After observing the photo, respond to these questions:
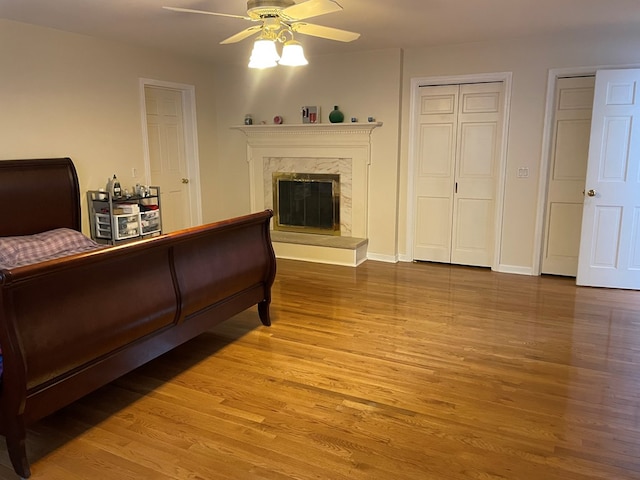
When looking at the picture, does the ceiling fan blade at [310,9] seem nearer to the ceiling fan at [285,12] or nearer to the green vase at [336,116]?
the ceiling fan at [285,12]

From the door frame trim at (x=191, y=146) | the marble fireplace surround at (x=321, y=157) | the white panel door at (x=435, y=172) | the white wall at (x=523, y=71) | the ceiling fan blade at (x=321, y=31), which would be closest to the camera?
the ceiling fan blade at (x=321, y=31)

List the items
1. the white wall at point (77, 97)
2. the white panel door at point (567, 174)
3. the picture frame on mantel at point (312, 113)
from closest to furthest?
the white wall at point (77, 97), the white panel door at point (567, 174), the picture frame on mantel at point (312, 113)

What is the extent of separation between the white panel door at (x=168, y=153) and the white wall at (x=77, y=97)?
0.28m

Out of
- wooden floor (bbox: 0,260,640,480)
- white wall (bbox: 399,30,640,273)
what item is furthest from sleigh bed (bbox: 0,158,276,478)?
white wall (bbox: 399,30,640,273)

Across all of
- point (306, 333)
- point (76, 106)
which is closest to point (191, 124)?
point (76, 106)

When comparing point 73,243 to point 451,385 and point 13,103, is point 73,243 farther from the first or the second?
point 451,385

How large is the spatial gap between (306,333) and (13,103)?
3166 millimetres

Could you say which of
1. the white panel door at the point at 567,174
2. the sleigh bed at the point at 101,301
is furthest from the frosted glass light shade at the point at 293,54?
the white panel door at the point at 567,174

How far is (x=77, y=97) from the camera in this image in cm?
467

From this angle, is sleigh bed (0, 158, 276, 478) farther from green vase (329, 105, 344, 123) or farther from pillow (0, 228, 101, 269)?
green vase (329, 105, 344, 123)

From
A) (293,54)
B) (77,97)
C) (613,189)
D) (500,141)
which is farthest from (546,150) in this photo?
(77,97)

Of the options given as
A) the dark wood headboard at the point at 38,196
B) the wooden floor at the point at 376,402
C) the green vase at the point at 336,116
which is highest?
the green vase at the point at 336,116

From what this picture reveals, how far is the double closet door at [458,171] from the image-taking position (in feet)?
17.4

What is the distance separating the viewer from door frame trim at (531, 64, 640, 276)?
475 cm
